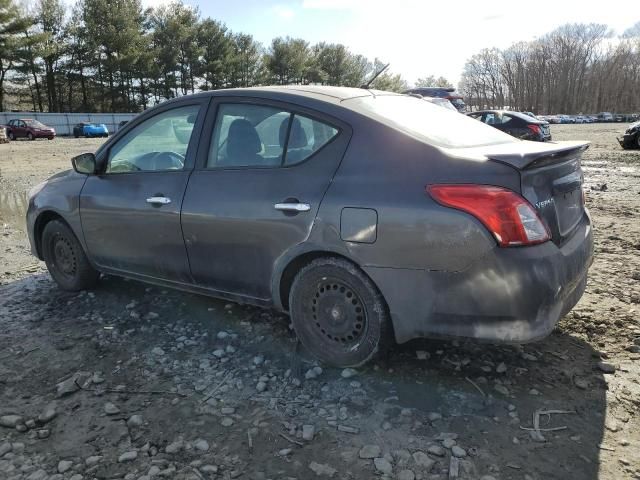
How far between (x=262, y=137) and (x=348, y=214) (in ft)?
2.97

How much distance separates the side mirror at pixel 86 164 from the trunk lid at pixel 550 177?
2961 millimetres

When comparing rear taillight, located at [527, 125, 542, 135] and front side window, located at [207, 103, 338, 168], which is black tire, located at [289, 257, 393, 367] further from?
rear taillight, located at [527, 125, 542, 135]

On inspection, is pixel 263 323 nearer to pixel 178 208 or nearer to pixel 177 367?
pixel 177 367

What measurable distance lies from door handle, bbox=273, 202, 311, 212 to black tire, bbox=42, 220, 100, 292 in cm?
223

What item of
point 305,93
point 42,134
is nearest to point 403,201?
point 305,93

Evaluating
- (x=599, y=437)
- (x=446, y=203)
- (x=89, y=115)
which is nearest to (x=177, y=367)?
(x=446, y=203)

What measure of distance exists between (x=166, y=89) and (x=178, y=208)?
2247 inches

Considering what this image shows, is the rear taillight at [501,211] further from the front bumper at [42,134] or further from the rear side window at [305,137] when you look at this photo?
the front bumper at [42,134]

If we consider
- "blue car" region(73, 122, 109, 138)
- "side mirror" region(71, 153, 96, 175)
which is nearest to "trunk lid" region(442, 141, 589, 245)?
"side mirror" region(71, 153, 96, 175)

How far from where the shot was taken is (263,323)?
379 centimetres

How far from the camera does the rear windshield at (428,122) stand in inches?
116

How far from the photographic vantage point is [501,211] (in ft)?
8.15

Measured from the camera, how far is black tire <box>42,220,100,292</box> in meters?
4.45

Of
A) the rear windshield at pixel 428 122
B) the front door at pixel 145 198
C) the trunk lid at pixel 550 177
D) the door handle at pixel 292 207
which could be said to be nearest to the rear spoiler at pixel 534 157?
the trunk lid at pixel 550 177
